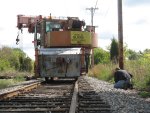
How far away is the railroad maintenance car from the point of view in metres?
19.6

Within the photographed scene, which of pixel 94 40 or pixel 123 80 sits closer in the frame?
pixel 123 80

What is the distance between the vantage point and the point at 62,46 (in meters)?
21.2

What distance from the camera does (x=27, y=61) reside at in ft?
184

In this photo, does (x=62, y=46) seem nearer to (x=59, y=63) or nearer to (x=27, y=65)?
(x=59, y=63)

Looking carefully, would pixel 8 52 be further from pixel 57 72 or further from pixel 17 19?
pixel 57 72

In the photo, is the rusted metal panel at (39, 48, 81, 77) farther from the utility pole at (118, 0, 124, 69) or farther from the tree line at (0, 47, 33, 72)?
the tree line at (0, 47, 33, 72)

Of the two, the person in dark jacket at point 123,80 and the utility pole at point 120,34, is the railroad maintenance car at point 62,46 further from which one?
the person in dark jacket at point 123,80

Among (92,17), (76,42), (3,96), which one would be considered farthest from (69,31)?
(92,17)

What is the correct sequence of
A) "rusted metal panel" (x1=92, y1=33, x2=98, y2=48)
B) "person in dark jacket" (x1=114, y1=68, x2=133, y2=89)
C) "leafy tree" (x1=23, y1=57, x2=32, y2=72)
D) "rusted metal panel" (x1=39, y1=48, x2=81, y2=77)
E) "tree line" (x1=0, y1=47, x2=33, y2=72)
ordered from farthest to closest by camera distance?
"tree line" (x1=0, y1=47, x2=33, y2=72) → "leafy tree" (x1=23, y1=57, x2=32, y2=72) → "rusted metal panel" (x1=92, y1=33, x2=98, y2=48) → "rusted metal panel" (x1=39, y1=48, x2=81, y2=77) → "person in dark jacket" (x1=114, y1=68, x2=133, y2=89)

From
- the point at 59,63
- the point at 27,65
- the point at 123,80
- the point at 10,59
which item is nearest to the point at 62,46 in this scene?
the point at 59,63

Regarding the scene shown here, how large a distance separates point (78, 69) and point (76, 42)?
2.16 meters

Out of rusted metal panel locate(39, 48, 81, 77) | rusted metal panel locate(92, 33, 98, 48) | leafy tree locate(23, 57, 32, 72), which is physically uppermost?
rusted metal panel locate(92, 33, 98, 48)

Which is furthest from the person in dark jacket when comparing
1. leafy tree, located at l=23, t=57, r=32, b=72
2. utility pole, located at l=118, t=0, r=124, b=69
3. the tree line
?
the tree line

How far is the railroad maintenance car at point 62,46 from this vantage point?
19562mm
